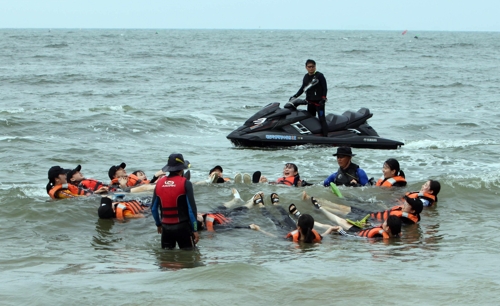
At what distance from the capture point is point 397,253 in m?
8.37

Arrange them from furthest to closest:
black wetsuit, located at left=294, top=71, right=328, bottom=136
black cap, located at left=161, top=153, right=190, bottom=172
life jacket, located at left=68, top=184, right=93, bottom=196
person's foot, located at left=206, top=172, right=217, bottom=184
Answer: black wetsuit, located at left=294, top=71, right=328, bottom=136 → person's foot, located at left=206, top=172, right=217, bottom=184 → life jacket, located at left=68, top=184, right=93, bottom=196 → black cap, located at left=161, top=153, right=190, bottom=172

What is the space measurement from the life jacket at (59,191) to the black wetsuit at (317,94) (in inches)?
243

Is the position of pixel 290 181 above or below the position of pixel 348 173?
below

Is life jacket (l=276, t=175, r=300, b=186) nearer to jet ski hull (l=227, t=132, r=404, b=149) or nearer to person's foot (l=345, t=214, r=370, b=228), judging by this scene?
person's foot (l=345, t=214, r=370, b=228)

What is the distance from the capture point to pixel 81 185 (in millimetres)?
11695

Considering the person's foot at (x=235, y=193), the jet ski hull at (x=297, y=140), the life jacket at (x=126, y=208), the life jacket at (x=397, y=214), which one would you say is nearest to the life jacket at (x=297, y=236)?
the life jacket at (x=397, y=214)

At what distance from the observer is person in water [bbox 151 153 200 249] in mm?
7801

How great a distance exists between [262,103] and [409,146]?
10.6 metres

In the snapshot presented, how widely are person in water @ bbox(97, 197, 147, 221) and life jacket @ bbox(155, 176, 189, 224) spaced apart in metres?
2.29

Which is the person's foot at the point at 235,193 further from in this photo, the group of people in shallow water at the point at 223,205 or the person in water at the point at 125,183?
the person in water at the point at 125,183

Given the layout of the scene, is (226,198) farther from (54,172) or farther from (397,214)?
(397,214)

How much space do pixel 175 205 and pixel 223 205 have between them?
3.25 metres

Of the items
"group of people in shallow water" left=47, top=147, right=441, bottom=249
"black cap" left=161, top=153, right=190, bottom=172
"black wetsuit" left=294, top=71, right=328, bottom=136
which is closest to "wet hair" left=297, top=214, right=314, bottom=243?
"group of people in shallow water" left=47, top=147, right=441, bottom=249

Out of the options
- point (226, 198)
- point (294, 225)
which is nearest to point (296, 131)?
point (226, 198)
